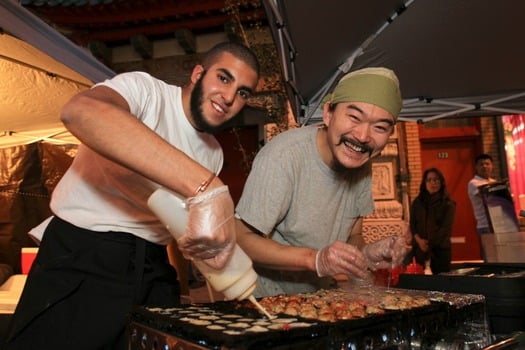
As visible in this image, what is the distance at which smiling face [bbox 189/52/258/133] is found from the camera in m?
1.82

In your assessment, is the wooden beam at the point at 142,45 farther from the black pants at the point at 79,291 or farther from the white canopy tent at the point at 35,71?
the black pants at the point at 79,291

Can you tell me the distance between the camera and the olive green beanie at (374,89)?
5.62ft

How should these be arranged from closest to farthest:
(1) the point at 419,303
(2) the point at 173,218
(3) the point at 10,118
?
(2) the point at 173,218
(1) the point at 419,303
(3) the point at 10,118

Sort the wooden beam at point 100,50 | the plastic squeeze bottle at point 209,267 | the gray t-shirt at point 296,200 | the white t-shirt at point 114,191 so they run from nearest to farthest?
the plastic squeeze bottle at point 209,267 < the white t-shirt at point 114,191 < the gray t-shirt at point 296,200 < the wooden beam at point 100,50

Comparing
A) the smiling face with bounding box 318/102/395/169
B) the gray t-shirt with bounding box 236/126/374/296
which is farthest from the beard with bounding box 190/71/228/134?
the smiling face with bounding box 318/102/395/169

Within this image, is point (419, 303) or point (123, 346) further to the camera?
point (123, 346)

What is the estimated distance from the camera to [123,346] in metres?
1.74

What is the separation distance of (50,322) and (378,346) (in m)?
1.24

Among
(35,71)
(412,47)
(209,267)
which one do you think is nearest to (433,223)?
(412,47)

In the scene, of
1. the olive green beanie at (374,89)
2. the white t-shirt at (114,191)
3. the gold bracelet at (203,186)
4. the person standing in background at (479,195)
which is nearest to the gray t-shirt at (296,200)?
the olive green beanie at (374,89)

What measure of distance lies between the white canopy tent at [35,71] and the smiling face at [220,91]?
1.30 m

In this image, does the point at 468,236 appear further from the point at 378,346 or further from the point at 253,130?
the point at 378,346

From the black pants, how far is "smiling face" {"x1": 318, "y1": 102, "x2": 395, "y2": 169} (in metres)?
0.92

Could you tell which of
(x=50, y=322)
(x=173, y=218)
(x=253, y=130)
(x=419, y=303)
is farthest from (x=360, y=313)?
(x=253, y=130)
